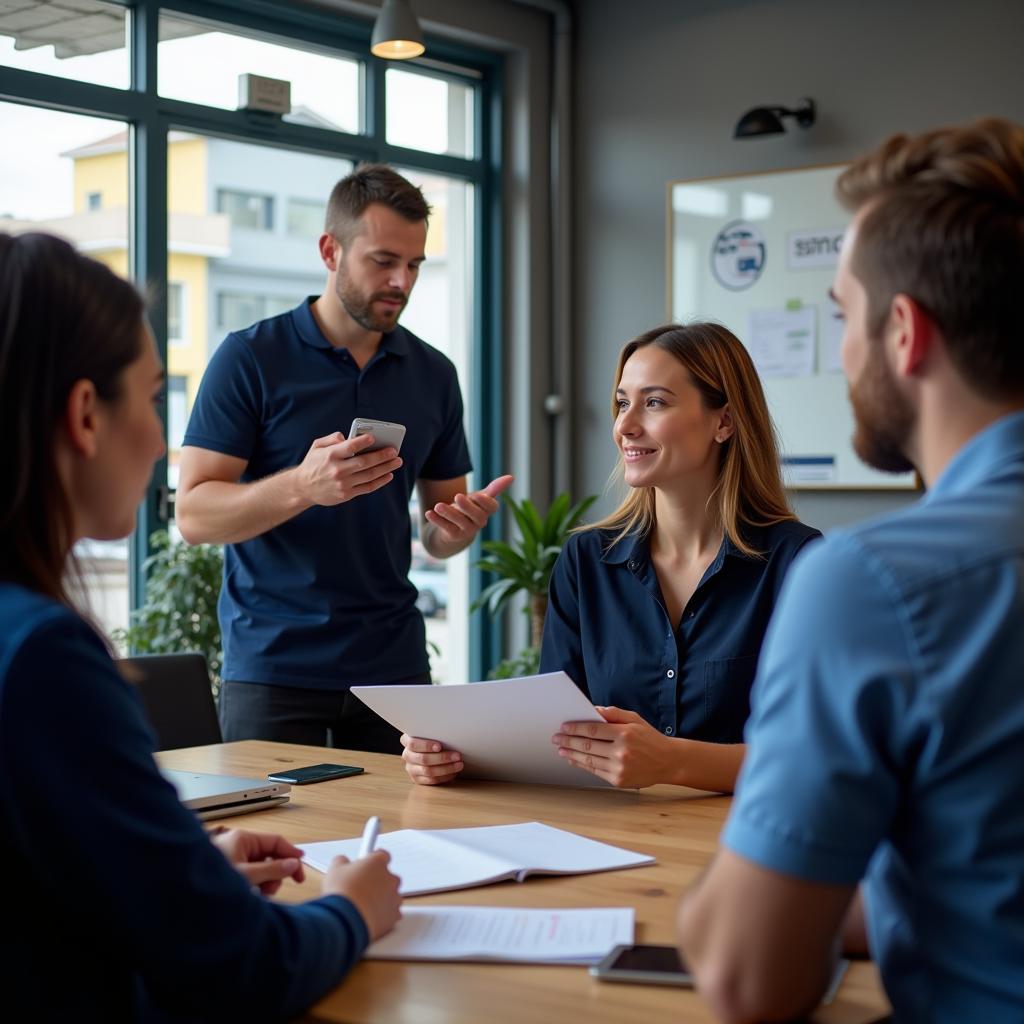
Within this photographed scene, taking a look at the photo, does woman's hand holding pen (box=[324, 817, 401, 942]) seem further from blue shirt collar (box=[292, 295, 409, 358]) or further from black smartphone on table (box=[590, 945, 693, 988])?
blue shirt collar (box=[292, 295, 409, 358])

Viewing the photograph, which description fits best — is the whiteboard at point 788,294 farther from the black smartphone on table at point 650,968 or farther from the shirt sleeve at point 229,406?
the black smartphone on table at point 650,968

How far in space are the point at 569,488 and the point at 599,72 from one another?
68.3 inches

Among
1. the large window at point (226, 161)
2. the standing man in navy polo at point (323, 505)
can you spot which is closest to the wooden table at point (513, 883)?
the standing man in navy polo at point (323, 505)

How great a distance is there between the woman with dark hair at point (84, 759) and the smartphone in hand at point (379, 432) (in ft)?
4.47

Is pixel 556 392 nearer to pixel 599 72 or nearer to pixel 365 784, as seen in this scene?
pixel 599 72

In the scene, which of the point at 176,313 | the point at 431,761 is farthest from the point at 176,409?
the point at 431,761

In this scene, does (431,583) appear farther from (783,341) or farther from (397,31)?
(397,31)

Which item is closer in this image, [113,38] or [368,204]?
[368,204]

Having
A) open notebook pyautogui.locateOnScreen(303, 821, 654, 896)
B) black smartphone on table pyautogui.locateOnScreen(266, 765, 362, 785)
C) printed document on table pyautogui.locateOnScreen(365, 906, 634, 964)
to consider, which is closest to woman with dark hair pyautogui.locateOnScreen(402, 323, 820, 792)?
black smartphone on table pyautogui.locateOnScreen(266, 765, 362, 785)

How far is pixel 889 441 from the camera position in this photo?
1.14 m

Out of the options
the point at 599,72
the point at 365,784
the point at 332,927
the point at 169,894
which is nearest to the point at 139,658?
the point at 365,784

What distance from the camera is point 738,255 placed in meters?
5.17

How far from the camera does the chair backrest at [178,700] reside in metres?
2.69

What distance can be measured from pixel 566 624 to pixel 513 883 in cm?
94
